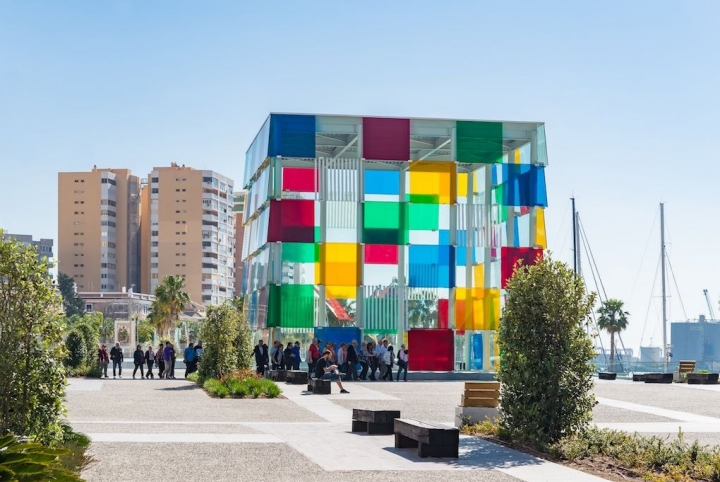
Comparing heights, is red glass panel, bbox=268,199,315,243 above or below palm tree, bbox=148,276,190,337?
above

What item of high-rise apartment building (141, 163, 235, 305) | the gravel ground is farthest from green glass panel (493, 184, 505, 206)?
high-rise apartment building (141, 163, 235, 305)

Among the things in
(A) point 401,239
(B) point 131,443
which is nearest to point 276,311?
(A) point 401,239

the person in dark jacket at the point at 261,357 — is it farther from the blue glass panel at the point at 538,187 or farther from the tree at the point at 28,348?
the tree at the point at 28,348

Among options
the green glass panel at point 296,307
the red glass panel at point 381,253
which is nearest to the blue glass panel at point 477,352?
the red glass panel at point 381,253

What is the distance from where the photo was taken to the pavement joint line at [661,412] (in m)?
23.4

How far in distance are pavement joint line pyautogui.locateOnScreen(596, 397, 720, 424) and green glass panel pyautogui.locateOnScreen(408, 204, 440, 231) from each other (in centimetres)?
1862

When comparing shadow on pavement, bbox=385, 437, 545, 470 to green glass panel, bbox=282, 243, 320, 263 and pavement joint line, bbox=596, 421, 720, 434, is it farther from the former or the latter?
green glass panel, bbox=282, 243, 320, 263

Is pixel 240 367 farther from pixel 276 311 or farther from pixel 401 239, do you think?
pixel 401 239

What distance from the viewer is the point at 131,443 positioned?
17.0m

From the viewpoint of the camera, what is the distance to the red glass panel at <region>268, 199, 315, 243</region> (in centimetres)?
4575

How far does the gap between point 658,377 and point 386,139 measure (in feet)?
50.9

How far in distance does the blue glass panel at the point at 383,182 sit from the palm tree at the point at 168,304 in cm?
6529

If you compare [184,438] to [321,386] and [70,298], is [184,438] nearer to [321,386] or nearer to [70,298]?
[321,386]

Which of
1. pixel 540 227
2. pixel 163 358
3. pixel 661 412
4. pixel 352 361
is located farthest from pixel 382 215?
pixel 661 412
